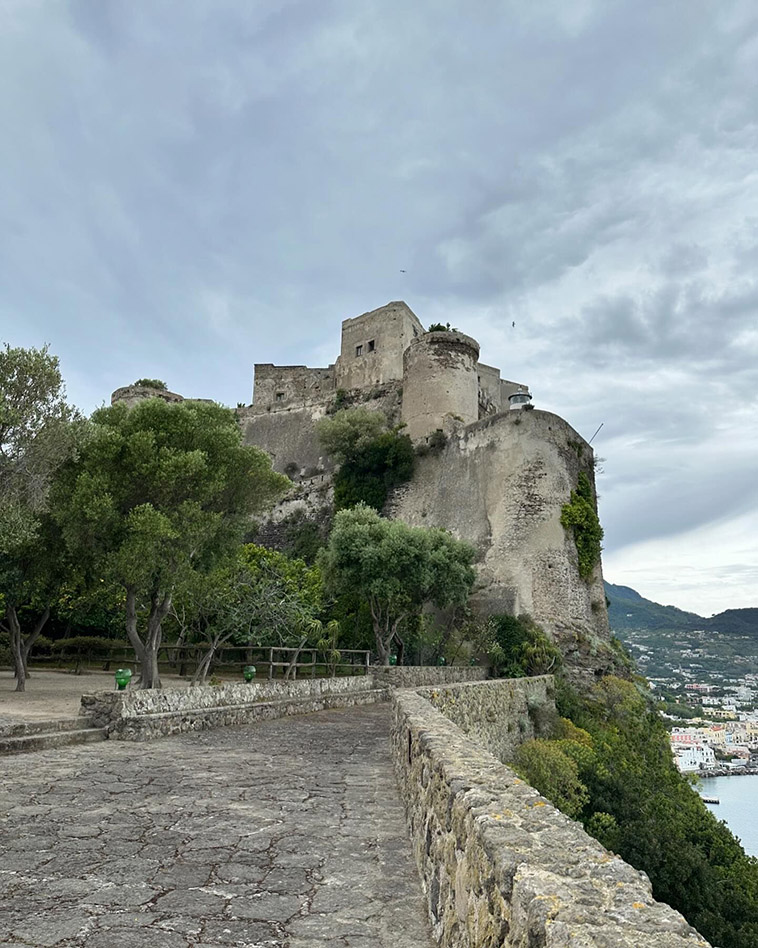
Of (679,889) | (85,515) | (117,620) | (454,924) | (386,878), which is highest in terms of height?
(85,515)

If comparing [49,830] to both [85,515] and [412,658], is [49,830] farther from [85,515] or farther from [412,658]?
[412,658]

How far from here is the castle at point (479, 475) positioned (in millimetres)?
30781

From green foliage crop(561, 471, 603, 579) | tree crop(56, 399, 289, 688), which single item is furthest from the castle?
tree crop(56, 399, 289, 688)

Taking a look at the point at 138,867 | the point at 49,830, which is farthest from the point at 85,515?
the point at 138,867

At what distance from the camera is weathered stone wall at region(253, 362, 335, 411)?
53625 millimetres

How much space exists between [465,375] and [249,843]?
35.4 metres

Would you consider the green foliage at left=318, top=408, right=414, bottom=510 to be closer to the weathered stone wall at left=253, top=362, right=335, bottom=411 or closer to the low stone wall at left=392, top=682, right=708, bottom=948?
the weathered stone wall at left=253, top=362, right=335, bottom=411

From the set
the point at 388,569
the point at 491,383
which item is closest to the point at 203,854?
the point at 388,569

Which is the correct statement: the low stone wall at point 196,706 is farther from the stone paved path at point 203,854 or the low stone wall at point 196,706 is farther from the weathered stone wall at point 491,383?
the weathered stone wall at point 491,383

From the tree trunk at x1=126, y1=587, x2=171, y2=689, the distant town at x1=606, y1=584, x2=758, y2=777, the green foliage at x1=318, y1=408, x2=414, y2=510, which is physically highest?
the green foliage at x1=318, y1=408, x2=414, y2=510

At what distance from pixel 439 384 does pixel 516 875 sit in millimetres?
36838

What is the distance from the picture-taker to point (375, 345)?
4981 cm

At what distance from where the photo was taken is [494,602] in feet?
101

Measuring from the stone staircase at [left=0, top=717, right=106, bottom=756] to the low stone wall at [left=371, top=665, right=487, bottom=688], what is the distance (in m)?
10.7
